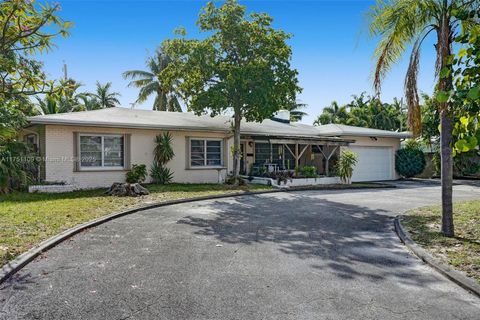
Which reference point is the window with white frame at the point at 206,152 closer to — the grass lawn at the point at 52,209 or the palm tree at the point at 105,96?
the grass lawn at the point at 52,209

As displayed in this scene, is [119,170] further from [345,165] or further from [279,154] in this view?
[345,165]

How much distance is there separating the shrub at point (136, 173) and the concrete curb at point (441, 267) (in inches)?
418

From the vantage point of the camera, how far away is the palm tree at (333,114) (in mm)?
40219

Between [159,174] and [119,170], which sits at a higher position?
[119,170]

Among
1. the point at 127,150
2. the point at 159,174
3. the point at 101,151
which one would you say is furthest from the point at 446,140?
the point at 101,151

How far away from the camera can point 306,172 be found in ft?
59.1

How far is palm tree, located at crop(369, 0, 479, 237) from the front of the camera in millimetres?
6715

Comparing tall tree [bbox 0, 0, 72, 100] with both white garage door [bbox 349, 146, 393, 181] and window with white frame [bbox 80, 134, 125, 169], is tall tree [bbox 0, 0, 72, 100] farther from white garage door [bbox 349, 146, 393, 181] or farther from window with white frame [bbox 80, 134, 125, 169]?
white garage door [bbox 349, 146, 393, 181]

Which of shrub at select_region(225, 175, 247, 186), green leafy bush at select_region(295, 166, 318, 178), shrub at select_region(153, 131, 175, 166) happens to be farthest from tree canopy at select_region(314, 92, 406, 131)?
shrub at select_region(153, 131, 175, 166)

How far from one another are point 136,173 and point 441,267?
39.4 ft

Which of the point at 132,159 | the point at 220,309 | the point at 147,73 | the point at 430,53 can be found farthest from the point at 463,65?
the point at 147,73

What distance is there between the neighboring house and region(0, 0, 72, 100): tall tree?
763 centimetres

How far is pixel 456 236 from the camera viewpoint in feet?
22.2

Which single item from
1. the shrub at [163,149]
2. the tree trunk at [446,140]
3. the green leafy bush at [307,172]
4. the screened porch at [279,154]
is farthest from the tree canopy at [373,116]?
the tree trunk at [446,140]
